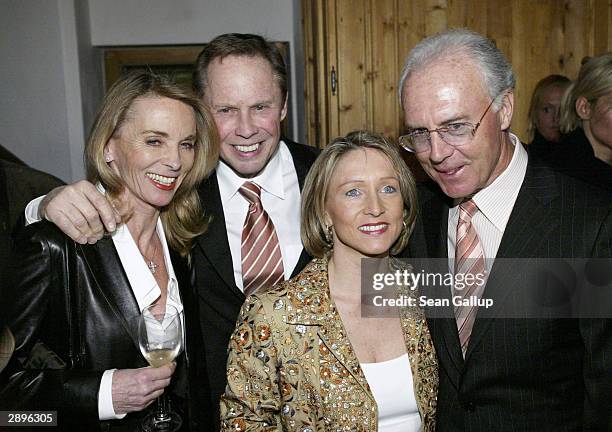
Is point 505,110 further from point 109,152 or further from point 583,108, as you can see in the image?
point 583,108

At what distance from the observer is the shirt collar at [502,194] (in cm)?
196

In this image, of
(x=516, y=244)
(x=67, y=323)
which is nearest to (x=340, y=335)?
(x=516, y=244)

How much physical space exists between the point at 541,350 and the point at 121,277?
1.24m

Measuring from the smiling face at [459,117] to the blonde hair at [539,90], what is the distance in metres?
2.41

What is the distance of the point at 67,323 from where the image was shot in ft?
6.20

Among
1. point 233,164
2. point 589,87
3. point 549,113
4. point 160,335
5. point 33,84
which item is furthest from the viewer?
point 33,84

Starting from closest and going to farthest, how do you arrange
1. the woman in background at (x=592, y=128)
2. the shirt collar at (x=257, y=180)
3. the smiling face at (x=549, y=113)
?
1. the shirt collar at (x=257, y=180)
2. the woman in background at (x=592, y=128)
3. the smiling face at (x=549, y=113)

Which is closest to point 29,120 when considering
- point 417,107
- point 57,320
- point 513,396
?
point 57,320

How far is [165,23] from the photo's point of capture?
5.12 metres

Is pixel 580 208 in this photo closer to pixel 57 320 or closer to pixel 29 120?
pixel 57 320

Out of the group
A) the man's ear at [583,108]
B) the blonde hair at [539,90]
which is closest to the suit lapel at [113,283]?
the man's ear at [583,108]

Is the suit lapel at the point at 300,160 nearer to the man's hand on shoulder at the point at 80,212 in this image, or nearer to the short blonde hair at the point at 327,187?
the short blonde hair at the point at 327,187

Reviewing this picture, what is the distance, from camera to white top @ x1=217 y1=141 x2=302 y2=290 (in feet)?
8.09

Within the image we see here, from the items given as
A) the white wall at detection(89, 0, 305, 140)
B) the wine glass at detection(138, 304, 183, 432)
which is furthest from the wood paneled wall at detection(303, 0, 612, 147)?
the wine glass at detection(138, 304, 183, 432)
